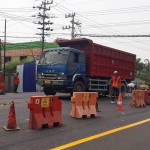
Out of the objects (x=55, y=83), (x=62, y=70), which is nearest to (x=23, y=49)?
(x=55, y=83)

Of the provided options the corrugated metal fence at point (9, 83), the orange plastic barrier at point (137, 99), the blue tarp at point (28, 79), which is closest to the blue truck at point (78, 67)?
the orange plastic barrier at point (137, 99)

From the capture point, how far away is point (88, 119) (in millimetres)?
9258

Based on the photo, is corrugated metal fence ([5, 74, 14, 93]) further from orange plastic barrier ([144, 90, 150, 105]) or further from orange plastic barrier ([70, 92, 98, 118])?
orange plastic barrier ([70, 92, 98, 118])

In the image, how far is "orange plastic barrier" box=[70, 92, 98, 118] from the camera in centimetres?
929

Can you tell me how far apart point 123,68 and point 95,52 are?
3830 millimetres

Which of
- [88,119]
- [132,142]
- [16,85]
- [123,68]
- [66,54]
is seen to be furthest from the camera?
[16,85]

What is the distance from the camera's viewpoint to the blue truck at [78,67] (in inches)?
564

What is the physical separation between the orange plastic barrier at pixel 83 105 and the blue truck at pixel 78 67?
453cm

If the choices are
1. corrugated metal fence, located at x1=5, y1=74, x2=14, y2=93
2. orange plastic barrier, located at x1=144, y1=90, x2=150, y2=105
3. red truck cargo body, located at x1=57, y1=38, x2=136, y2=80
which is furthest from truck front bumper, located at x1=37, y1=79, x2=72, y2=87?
corrugated metal fence, located at x1=5, y1=74, x2=14, y2=93

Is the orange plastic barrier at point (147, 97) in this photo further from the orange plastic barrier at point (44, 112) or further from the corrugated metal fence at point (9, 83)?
the corrugated metal fence at point (9, 83)

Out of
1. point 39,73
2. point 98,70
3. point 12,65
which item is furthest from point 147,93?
point 12,65

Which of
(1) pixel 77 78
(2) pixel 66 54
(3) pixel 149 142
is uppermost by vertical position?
(2) pixel 66 54

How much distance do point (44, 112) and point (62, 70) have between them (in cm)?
642

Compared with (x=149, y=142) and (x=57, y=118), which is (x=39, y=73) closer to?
(x=57, y=118)
